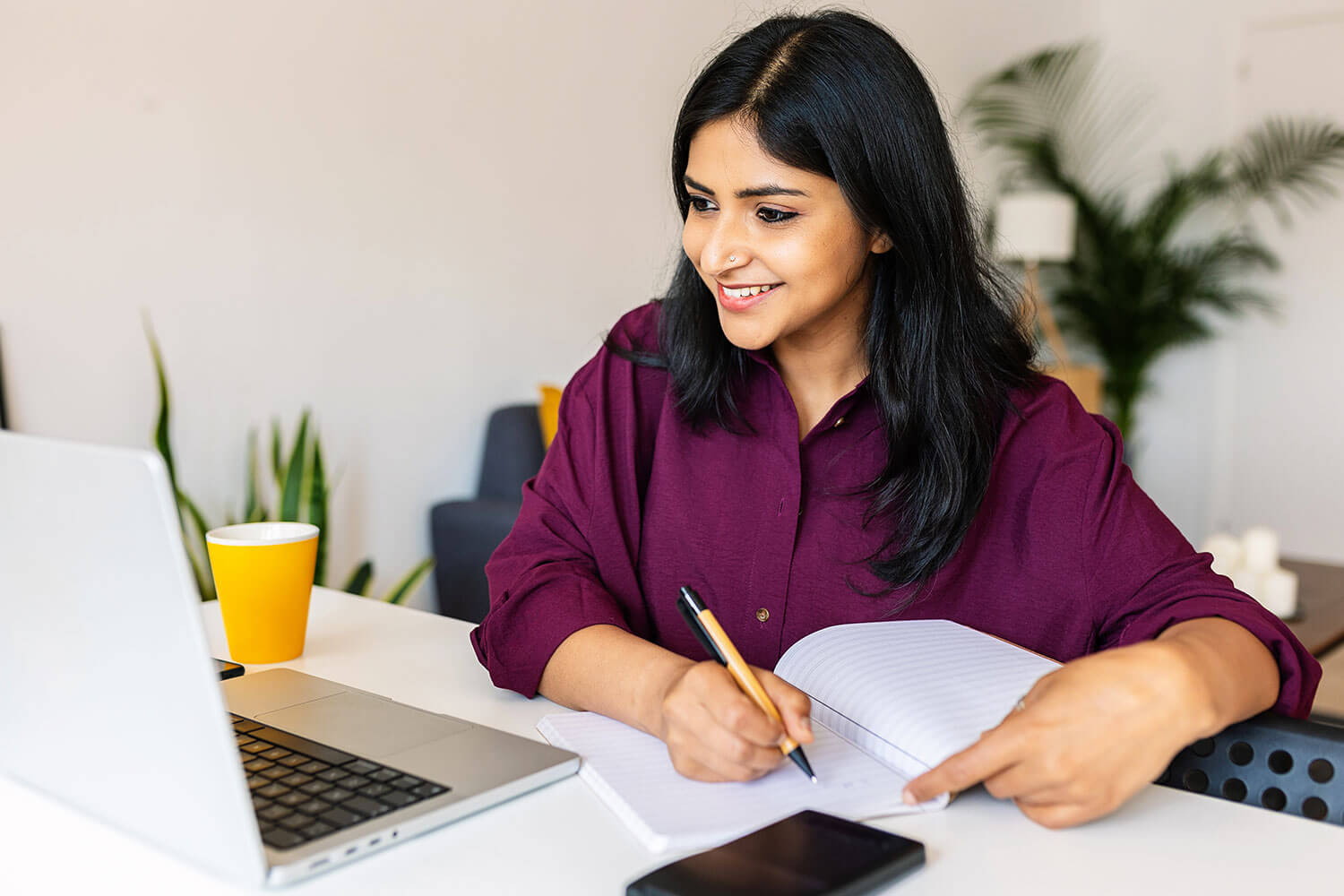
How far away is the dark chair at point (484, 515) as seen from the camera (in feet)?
8.96

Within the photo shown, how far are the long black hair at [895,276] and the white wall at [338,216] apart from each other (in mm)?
390

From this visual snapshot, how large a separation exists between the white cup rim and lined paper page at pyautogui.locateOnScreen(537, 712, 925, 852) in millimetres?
368

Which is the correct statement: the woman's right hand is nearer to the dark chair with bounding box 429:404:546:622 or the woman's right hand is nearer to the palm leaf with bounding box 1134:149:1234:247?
the dark chair with bounding box 429:404:546:622

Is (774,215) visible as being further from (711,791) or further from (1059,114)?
(1059,114)

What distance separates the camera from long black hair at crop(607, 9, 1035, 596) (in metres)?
1.10

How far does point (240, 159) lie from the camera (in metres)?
2.38

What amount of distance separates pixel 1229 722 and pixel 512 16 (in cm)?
261

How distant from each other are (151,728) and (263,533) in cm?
52

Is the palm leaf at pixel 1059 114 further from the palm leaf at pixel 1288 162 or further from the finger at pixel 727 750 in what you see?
the finger at pixel 727 750

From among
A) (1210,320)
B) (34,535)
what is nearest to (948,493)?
(34,535)

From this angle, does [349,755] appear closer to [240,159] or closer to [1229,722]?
[1229,722]

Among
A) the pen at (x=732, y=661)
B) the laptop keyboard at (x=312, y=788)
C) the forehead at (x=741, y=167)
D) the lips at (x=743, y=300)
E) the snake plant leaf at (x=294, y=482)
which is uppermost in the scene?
the forehead at (x=741, y=167)

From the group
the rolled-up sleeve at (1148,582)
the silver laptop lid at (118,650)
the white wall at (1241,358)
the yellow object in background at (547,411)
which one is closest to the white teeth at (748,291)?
the rolled-up sleeve at (1148,582)

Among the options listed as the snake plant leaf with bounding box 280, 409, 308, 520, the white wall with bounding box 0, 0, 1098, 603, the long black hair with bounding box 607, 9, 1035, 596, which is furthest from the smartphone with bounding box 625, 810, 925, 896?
the snake plant leaf with bounding box 280, 409, 308, 520
